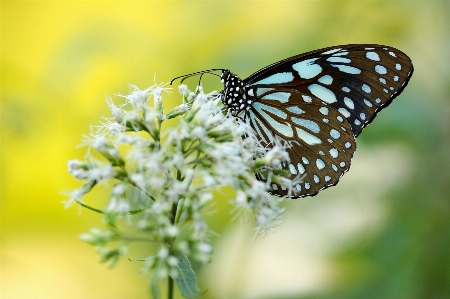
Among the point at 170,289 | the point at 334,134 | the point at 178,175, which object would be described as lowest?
the point at 170,289

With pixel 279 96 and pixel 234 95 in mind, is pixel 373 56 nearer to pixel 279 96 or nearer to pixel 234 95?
pixel 279 96

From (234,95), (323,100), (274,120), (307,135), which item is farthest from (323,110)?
(234,95)

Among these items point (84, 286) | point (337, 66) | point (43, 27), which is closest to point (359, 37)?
point (337, 66)

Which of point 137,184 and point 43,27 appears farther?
point 43,27

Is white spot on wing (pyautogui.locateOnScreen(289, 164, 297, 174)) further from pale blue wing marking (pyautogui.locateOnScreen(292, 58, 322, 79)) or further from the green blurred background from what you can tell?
the green blurred background

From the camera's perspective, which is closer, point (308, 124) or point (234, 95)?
point (234, 95)

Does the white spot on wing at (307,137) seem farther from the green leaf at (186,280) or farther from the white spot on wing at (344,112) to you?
the green leaf at (186,280)

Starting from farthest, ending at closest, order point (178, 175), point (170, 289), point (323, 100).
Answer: point (323, 100) → point (178, 175) → point (170, 289)

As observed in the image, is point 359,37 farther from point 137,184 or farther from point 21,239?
point 21,239
